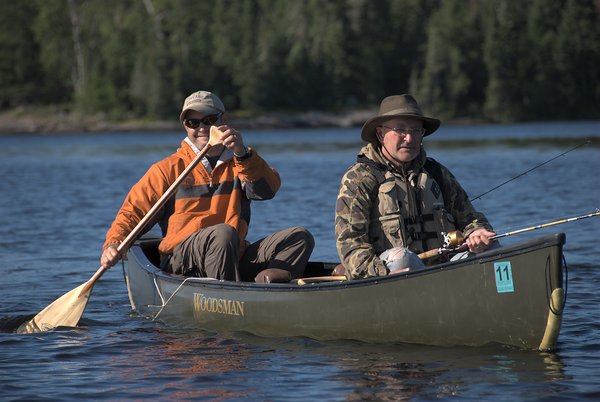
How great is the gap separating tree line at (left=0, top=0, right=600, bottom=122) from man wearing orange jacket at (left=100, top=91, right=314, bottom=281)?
231 ft

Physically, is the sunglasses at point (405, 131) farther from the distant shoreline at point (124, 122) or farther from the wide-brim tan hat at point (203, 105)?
the distant shoreline at point (124, 122)

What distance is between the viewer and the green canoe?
6.57 m

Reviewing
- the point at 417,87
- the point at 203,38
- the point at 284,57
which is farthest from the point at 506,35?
the point at 203,38

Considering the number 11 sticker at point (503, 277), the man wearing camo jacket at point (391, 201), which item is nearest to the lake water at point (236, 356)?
the number 11 sticker at point (503, 277)

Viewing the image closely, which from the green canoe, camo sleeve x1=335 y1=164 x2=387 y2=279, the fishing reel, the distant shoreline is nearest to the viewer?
the green canoe

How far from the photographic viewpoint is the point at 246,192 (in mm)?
8352

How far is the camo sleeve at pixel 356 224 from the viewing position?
715cm

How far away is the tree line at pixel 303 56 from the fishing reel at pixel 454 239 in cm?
7199

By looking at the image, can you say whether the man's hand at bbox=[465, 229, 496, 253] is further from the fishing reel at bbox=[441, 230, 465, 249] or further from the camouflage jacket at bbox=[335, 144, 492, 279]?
the camouflage jacket at bbox=[335, 144, 492, 279]

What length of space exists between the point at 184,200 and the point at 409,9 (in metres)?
90.4

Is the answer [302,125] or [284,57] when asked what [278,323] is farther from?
[284,57]

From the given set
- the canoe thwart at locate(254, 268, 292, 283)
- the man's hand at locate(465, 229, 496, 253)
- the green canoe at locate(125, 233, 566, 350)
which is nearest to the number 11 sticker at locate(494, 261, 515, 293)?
the green canoe at locate(125, 233, 566, 350)

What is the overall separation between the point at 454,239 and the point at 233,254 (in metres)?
1.80

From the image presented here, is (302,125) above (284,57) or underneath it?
underneath
